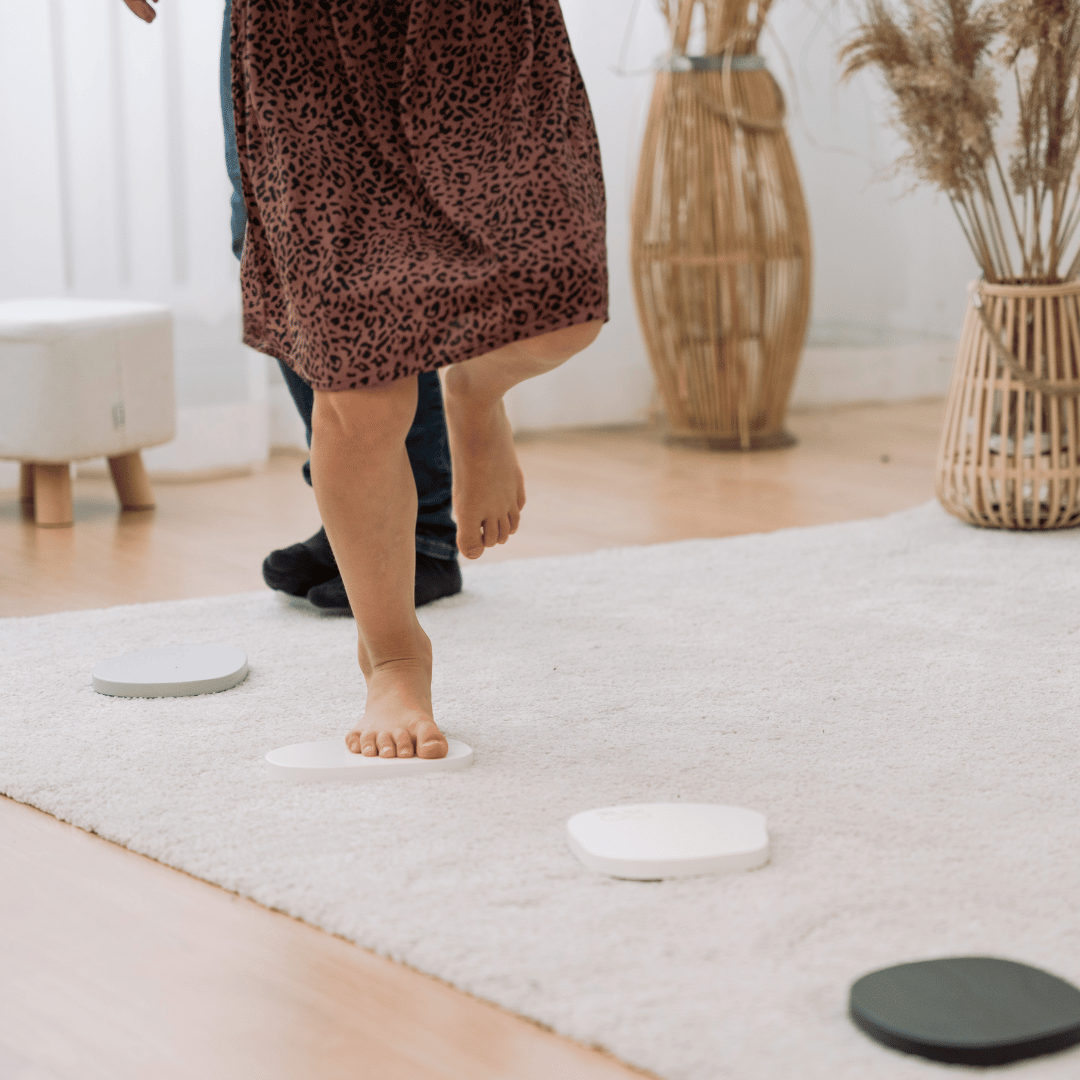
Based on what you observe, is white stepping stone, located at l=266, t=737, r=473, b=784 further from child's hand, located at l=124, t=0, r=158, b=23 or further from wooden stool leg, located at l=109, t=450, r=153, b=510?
wooden stool leg, located at l=109, t=450, r=153, b=510

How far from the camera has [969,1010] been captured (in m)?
0.79

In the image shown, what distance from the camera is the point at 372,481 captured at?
47.9 inches

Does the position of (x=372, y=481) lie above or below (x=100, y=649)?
above

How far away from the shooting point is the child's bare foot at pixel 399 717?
1.21m

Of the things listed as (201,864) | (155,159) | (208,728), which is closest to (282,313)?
(208,728)

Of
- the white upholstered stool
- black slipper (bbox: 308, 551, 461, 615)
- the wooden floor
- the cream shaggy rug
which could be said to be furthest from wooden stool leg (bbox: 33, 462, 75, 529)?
the wooden floor

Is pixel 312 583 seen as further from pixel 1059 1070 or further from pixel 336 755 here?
pixel 1059 1070

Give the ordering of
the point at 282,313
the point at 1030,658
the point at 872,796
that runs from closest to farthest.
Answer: the point at 872,796 < the point at 282,313 < the point at 1030,658

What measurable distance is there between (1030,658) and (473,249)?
0.73 meters

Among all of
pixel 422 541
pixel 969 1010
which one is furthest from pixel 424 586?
pixel 969 1010

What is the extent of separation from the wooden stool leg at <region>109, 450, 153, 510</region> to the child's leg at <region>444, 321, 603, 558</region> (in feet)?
3.79

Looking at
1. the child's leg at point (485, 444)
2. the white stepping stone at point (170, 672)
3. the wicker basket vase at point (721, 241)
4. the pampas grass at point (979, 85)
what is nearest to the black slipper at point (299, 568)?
the white stepping stone at point (170, 672)

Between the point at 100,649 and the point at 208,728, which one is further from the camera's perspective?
the point at 100,649

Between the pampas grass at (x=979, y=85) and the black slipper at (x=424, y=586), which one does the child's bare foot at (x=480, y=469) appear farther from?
the pampas grass at (x=979, y=85)
